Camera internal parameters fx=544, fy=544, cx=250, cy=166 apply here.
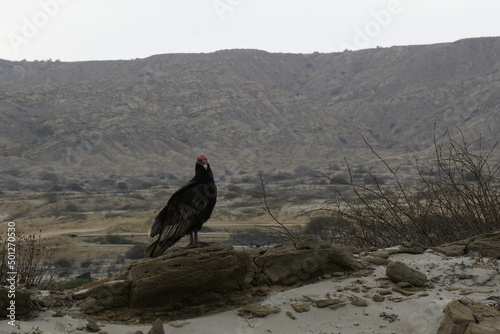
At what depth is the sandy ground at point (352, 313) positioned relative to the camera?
4699mm

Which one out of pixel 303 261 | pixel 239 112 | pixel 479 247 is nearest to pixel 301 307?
pixel 303 261

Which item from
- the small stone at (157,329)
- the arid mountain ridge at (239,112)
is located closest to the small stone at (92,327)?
the small stone at (157,329)

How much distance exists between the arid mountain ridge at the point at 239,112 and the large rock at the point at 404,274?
123 ft

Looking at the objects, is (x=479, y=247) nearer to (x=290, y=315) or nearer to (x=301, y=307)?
(x=301, y=307)

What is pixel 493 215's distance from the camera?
23.2 feet

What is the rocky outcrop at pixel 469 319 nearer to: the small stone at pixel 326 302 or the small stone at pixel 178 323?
the small stone at pixel 326 302

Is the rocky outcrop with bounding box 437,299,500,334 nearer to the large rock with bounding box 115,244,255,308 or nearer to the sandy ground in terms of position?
the sandy ground

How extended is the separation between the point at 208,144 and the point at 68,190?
1990 centimetres

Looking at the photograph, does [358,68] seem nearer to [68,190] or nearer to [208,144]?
[208,144]

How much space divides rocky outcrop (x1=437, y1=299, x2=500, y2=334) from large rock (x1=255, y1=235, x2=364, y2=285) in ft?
5.40

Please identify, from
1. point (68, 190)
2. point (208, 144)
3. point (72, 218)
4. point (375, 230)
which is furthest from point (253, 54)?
point (375, 230)

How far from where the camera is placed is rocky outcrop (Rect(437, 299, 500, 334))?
4016 mm

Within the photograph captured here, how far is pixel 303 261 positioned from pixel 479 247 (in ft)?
6.96

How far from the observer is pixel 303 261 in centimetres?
579
